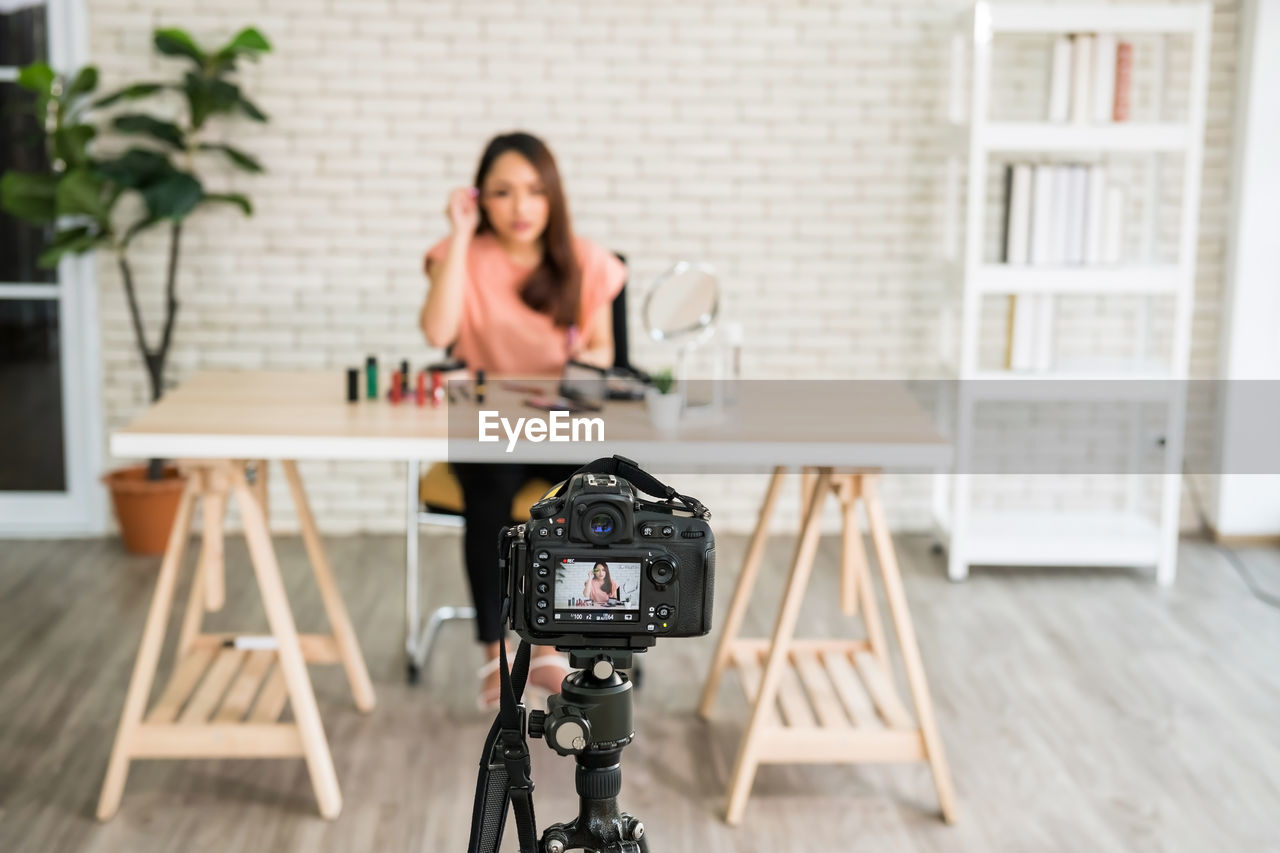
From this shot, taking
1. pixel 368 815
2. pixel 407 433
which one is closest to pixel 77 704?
pixel 368 815

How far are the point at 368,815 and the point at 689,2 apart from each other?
2691 millimetres

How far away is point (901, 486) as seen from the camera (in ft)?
14.9

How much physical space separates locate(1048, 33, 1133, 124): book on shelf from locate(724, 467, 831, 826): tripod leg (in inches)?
71.0

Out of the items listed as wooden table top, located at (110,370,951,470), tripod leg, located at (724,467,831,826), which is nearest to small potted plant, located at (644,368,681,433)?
wooden table top, located at (110,370,951,470)

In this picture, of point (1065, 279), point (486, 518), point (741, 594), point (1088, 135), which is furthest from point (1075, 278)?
point (486, 518)

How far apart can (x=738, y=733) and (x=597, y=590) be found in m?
1.55

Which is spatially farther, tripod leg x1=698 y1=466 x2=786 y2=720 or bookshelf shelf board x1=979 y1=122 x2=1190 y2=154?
bookshelf shelf board x1=979 y1=122 x2=1190 y2=154

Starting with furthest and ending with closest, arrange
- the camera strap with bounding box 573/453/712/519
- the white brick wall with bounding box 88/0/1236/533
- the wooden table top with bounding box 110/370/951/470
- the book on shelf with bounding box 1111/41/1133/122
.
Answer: the white brick wall with bounding box 88/0/1236/533 → the book on shelf with bounding box 1111/41/1133/122 → the wooden table top with bounding box 110/370/951/470 → the camera strap with bounding box 573/453/712/519

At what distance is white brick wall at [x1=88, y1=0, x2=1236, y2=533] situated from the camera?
4.18 meters

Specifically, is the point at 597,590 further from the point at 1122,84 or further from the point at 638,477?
the point at 1122,84

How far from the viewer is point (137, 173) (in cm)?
394

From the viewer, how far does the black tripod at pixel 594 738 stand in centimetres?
151

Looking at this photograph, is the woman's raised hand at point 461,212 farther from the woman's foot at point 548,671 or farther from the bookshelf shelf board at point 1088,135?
the bookshelf shelf board at point 1088,135

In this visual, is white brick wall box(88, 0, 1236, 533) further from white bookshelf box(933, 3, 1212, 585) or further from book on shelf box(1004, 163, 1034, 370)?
book on shelf box(1004, 163, 1034, 370)
